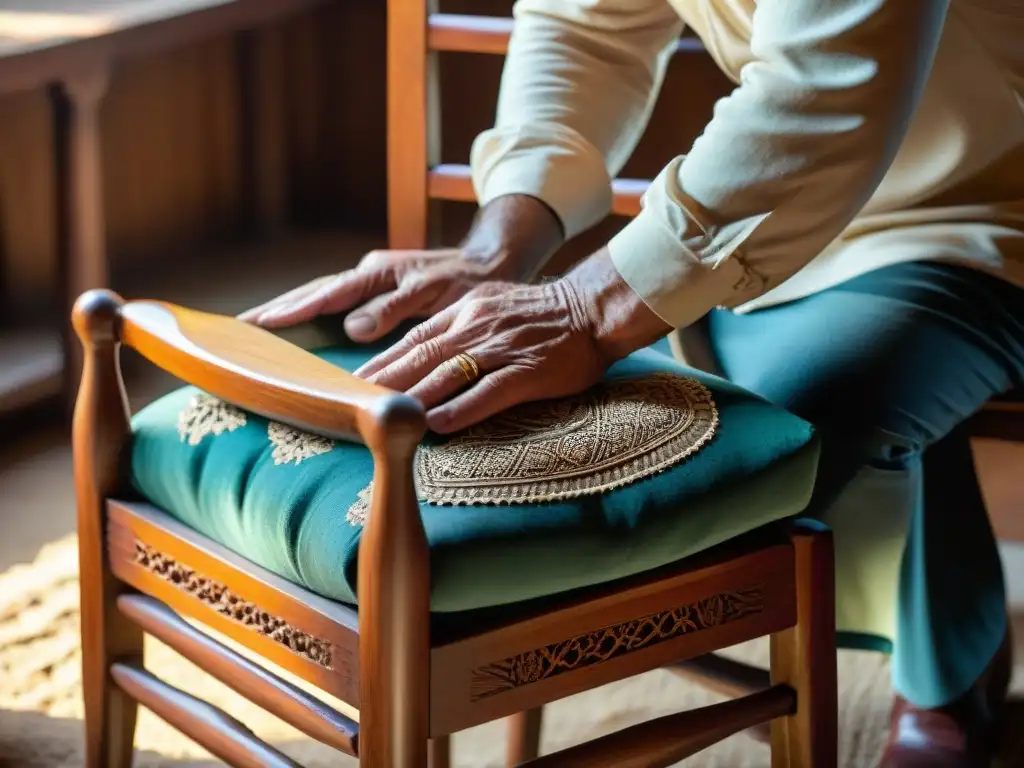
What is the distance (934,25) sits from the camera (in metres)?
1.01

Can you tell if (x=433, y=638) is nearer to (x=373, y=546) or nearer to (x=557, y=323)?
(x=373, y=546)

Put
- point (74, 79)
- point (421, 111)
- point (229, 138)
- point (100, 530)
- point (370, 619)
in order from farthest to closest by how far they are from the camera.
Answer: point (229, 138) → point (74, 79) → point (421, 111) → point (100, 530) → point (370, 619)

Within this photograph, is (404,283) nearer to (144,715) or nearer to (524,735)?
(524,735)

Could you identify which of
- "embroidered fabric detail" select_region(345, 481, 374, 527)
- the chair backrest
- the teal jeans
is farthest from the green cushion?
the chair backrest

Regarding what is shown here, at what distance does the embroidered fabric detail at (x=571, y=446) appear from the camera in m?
0.90

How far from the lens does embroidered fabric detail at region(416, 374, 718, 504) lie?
90 cm

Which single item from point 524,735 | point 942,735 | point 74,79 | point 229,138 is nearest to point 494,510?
point 524,735

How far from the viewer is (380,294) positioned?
3.76 ft

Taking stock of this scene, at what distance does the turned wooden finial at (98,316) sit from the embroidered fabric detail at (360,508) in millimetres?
283

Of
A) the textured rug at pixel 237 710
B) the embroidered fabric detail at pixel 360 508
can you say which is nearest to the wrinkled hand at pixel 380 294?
the embroidered fabric detail at pixel 360 508

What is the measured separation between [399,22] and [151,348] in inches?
24.8

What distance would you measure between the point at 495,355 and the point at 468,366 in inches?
0.9

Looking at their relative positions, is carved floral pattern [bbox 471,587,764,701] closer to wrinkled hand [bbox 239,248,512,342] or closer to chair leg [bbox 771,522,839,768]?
chair leg [bbox 771,522,839,768]

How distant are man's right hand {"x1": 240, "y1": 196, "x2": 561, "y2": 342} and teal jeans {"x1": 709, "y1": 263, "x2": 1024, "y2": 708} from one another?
0.69 ft
